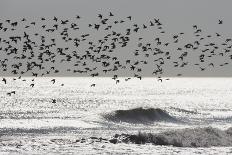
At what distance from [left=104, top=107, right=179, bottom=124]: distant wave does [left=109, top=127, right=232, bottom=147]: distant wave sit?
41.1 m

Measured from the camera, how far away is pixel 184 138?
68.1m

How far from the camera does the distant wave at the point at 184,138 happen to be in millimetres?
66000

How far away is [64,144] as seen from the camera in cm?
6378

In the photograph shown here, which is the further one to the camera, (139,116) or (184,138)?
(139,116)

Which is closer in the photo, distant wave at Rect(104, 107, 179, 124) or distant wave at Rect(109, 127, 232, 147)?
distant wave at Rect(109, 127, 232, 147)

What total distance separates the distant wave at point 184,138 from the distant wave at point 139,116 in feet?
135

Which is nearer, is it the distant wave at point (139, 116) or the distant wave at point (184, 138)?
the distant wave at point (184, 138)

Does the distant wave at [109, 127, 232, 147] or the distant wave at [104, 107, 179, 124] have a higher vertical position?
the distant wave at [104, 107, 179, 124]

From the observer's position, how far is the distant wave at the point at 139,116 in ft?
379

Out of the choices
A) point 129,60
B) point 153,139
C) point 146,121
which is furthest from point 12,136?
point 146,121

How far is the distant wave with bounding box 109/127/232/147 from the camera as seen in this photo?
217 feet

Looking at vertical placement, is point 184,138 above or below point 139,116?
below

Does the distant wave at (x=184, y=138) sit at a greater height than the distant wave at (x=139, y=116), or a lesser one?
lesser

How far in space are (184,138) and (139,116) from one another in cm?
5241
